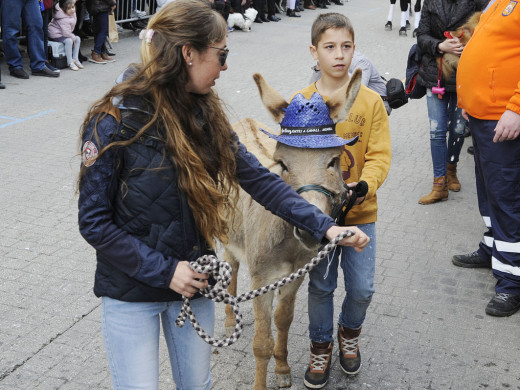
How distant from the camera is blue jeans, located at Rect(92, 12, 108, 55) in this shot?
13500 mm

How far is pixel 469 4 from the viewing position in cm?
671

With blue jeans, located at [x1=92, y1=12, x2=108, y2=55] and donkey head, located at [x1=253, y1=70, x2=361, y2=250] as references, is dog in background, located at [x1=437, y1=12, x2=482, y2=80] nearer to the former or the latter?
donkey head, located at [x1=253, y1=70, x2=361, y2=250]

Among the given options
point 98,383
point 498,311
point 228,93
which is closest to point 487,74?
point 498,311

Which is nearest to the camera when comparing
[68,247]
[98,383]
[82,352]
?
[98,383]

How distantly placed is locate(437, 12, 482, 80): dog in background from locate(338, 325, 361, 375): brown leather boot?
361cm

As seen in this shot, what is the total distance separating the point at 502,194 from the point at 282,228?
6.95 feet

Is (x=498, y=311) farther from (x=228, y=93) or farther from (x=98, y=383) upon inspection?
(x=228, y=93)

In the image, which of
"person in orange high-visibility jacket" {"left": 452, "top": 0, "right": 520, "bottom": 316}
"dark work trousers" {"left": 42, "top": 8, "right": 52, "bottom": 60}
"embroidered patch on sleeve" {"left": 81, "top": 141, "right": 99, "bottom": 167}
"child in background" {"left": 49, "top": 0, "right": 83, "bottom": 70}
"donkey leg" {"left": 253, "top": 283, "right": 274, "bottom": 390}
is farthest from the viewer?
"child in background" {"left": 49, "top": 0, "right": 83, "bottom": 70}

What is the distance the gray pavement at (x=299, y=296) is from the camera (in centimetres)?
430

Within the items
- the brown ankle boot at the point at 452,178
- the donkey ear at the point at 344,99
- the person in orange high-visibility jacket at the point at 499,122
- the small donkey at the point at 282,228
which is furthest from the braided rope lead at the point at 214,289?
the brown ankle boot at the point at 452,178

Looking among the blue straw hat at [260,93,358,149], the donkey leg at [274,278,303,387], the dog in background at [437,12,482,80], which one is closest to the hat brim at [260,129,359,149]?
the blue straw hat at [260,93,358,149]

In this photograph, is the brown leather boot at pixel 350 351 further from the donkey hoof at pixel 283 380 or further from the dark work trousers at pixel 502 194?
the dark work trousers at pixel 502 194

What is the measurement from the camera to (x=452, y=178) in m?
7.85

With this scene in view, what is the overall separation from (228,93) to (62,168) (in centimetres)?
432
